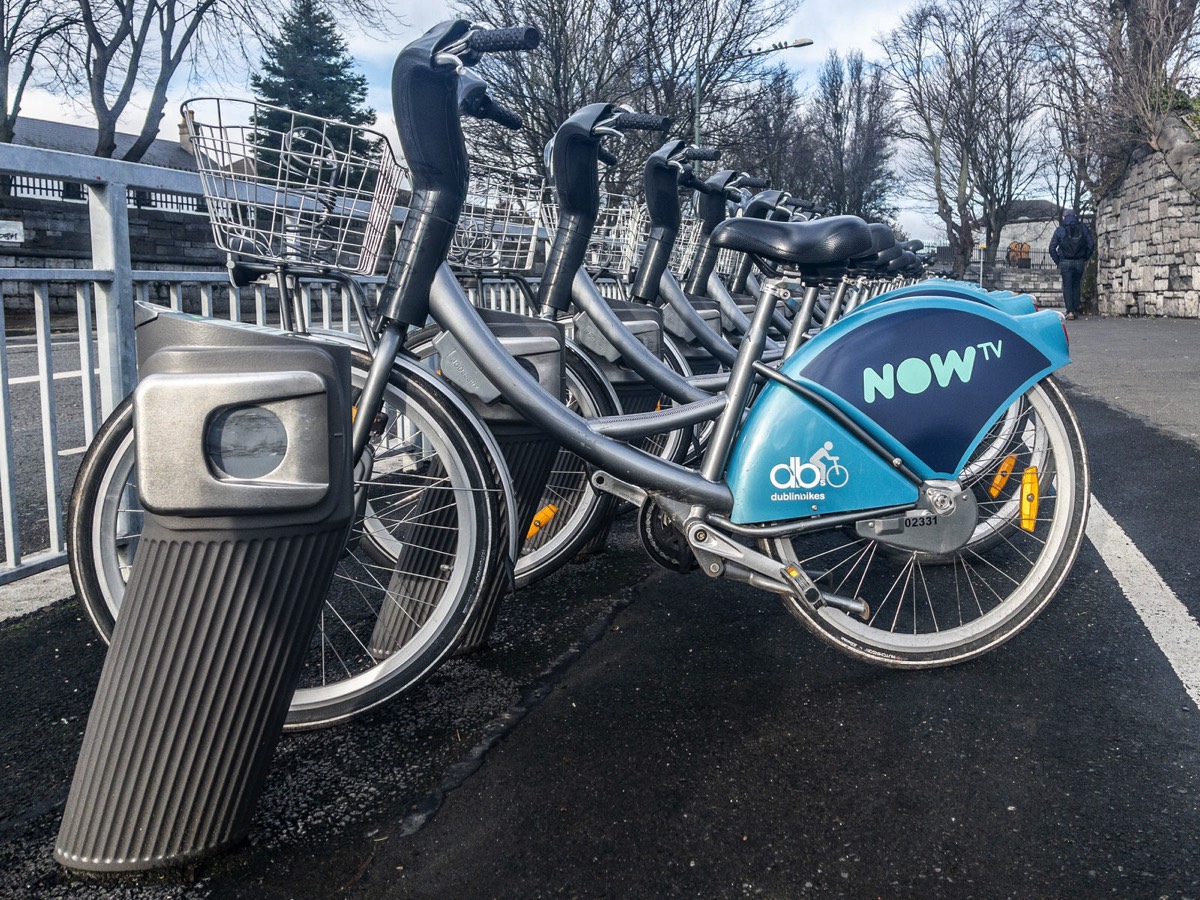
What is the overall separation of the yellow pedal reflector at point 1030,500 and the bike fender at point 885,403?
12.2 inches

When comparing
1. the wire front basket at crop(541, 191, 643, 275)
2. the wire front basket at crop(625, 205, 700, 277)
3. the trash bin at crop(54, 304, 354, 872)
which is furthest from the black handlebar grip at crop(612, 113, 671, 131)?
the wire front basket at crop(625, 205, 700, 277)

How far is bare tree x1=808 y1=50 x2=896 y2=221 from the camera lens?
5722 cm

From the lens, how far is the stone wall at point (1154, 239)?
20891mm

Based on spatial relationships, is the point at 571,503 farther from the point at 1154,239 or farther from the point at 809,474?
the point at 1154,239

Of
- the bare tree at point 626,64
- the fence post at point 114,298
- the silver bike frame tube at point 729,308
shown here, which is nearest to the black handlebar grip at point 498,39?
the fence post at point 114,298

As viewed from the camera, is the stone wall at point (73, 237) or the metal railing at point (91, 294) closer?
the metal railing at point (91, 294)

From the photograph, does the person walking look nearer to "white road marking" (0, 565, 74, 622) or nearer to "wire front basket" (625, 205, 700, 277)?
"wire front basket" (625, 205, 700, 277)

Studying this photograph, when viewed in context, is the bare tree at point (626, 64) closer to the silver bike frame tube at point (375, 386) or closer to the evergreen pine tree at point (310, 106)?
the evergreen pine tree at point (310, 106)

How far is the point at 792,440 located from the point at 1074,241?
73.1 ft

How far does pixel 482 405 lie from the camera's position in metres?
2.86

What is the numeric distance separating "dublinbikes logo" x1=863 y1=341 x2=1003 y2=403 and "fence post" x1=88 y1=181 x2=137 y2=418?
2.54m

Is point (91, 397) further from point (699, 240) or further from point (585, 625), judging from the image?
point (699, 240)

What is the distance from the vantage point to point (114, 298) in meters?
3.52

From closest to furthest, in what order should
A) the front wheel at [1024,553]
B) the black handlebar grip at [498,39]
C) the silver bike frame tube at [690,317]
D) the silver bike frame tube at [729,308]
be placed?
the black handlebar grip at [498,39] → the front wheel at [1024,553] → the silver bike frame tube at [690,317] → the silver bike frame tube at [729,308]
